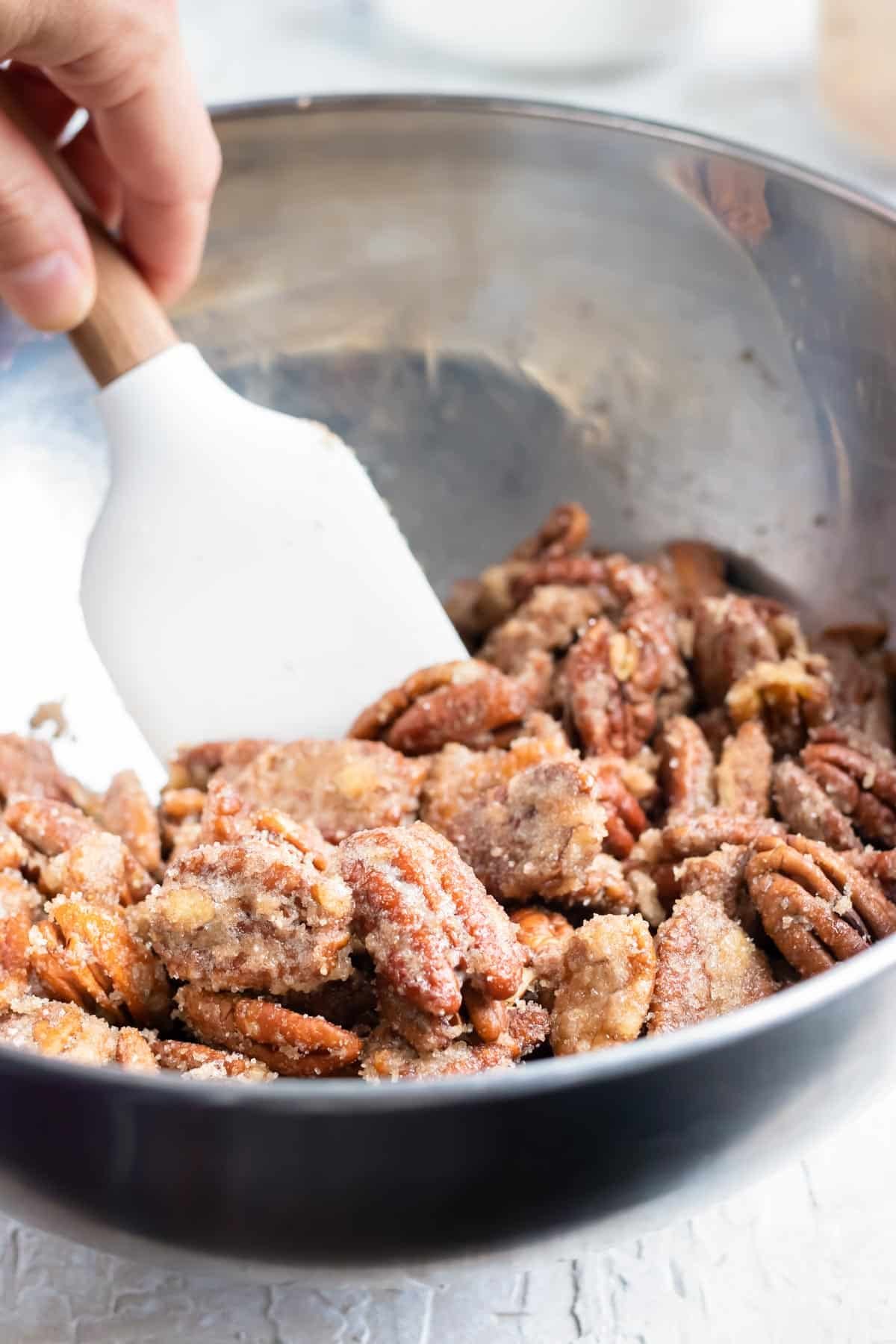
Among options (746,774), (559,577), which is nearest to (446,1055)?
(746,774)

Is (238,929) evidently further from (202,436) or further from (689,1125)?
(202,436)

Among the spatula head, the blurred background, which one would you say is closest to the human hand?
the spatula head

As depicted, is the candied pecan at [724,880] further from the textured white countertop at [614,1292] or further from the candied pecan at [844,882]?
the textured white countertop at [614,1292]

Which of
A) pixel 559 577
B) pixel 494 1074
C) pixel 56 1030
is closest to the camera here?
pixel 494 1074

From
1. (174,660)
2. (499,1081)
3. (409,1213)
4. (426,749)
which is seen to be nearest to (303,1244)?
(409,1213)

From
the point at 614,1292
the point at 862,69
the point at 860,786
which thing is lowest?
the point at 614,1292

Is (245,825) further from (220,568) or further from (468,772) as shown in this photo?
(220,568)

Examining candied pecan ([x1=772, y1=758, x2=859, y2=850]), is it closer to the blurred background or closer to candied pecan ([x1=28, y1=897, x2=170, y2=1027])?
candied pecan ([x1=28, y1=897, x2=170, y2=1027])

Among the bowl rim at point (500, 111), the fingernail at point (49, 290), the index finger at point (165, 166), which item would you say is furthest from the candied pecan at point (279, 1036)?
the bowl rim at point (500, 111)
